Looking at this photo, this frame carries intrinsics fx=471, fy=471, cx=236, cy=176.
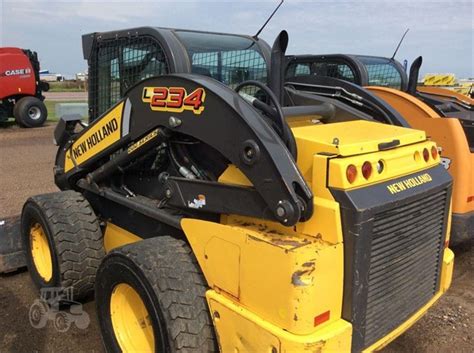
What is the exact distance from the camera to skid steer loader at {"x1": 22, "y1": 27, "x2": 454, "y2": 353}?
2039mm

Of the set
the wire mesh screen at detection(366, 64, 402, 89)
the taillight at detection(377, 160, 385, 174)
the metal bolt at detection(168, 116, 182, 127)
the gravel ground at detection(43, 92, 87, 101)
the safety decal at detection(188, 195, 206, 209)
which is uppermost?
the wire mesh screen at detection(366, 64, 402, 89)

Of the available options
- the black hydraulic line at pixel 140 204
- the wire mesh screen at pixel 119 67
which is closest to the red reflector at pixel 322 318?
the black hydraulic line at pixel 140 204

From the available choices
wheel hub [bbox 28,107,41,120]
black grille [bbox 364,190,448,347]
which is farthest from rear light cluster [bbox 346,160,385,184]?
wheel hub [bbox 28,107,41,120]

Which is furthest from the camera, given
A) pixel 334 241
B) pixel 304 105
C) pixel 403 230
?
pixel 304 105

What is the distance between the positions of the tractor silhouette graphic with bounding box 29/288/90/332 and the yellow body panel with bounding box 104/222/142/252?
43 centimetres

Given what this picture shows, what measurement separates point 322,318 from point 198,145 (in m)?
1.17

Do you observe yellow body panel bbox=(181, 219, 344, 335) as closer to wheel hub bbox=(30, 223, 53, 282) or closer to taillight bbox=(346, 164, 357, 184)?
taillight bbox=(346, 164, 357, 184)

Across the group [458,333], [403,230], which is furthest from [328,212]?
[458,333]

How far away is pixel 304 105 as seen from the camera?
129 inches

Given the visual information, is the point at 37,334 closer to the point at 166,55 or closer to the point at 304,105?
the point at 166,55

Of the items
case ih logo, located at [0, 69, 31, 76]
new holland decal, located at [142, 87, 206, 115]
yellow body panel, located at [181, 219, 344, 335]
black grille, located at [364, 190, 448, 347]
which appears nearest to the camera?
yellow body panel, located at [181, 219, 344, 335]

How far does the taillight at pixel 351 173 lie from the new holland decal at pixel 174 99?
31.4 inches

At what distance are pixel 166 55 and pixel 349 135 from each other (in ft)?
4.37

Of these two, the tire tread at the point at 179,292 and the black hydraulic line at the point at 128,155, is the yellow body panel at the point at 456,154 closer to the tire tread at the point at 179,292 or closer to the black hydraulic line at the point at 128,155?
the black hydraulic line at the point at 128,155
